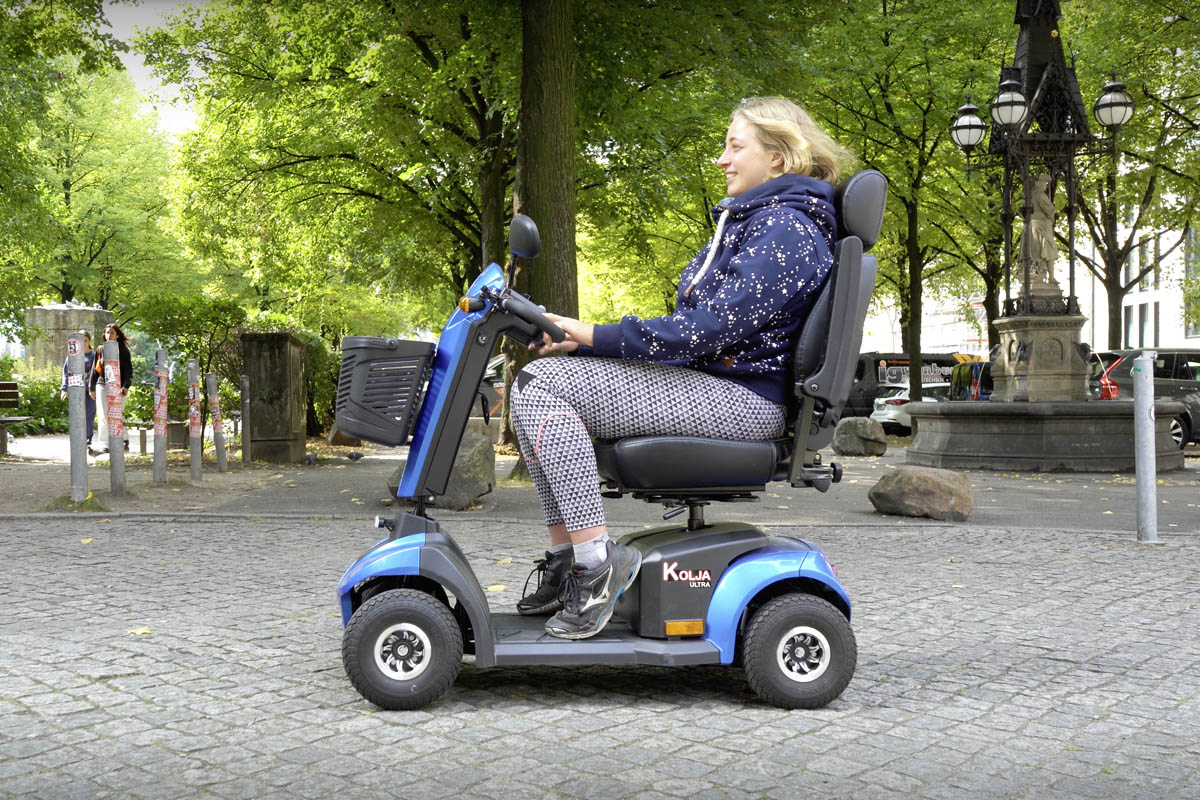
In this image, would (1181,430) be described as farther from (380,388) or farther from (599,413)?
(380,388)

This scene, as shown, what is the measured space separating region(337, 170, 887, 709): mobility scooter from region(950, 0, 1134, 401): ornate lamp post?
13.8m

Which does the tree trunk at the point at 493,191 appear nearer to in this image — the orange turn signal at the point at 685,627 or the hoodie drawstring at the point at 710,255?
the hoodie drawstring at the point at 710,255

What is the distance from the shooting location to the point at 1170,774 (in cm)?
310

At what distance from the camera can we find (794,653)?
12.2 feet

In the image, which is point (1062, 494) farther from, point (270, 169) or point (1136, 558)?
point (270, 169)

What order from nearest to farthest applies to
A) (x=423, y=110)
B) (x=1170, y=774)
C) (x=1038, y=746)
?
(x=1170, y=774), (x=1038, y=746), (x=423, y=110)

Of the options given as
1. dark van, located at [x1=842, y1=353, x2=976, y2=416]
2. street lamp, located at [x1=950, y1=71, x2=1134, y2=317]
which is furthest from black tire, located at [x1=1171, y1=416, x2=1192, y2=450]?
dark van, located at [x1=842, y1=353, x2=976, y2=416]

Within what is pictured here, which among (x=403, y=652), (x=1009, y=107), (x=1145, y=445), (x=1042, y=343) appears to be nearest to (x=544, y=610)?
(x=403, y=652)

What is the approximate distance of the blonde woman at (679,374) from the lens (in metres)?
3.66

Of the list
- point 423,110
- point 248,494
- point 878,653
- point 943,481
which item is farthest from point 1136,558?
point 423,110

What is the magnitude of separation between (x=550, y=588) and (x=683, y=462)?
79 cm

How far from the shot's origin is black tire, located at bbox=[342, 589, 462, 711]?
11.7 ft

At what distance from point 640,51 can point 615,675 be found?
414 inches

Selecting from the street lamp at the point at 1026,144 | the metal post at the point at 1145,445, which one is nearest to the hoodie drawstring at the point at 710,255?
the metal post at the point at 1145,445
